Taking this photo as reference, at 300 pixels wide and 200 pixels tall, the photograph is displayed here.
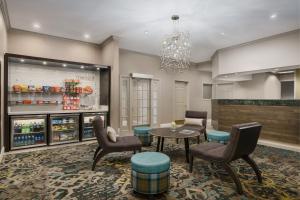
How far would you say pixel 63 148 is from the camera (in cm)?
457

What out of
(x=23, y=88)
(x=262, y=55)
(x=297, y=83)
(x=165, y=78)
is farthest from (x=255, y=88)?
(x=23, y=88)

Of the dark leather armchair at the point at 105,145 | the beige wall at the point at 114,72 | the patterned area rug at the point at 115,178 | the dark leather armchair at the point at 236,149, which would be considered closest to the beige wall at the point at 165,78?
the beige wall at the point at 114,72

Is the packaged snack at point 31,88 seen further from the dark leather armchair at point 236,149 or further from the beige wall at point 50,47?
the dark leather armchair at point 236,149

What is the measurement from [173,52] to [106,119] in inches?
114

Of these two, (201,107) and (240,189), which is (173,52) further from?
(201,107)

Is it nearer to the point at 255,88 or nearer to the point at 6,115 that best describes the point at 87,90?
the point at 6,115

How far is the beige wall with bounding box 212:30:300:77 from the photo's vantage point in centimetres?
481

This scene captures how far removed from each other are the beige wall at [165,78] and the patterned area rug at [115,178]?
3897 millimetres

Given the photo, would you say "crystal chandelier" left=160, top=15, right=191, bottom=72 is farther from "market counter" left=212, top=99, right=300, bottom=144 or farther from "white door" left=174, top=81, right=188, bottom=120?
"white door" left=174, top=81, right=188, bottom=120

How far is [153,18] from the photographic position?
4.16 meters

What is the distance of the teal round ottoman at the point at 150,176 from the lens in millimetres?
2293

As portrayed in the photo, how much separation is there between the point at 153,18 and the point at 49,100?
3815mm

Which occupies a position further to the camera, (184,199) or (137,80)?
(137,80)

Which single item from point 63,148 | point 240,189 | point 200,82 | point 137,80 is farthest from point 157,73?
point 240,189
